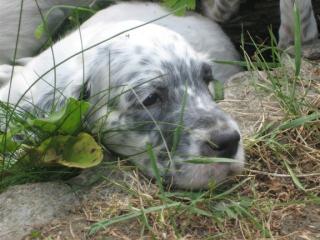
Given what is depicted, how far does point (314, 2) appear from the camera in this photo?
5586 mm

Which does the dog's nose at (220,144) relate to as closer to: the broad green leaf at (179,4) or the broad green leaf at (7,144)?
the broad green leaf at (7,144)

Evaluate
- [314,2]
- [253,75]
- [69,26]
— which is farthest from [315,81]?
[69,26]

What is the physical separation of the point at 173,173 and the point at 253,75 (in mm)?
1150

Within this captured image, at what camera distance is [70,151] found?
12.3 ft

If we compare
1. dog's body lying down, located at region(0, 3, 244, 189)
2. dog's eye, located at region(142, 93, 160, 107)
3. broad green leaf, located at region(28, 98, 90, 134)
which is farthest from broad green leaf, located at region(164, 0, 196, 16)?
broad green leaf, located at region(28, 98, 90, 134)

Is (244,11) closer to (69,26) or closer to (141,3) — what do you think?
(141,3)

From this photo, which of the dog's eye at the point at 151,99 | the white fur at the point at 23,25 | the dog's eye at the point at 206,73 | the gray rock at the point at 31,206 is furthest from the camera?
the white fur at the point at 23,25

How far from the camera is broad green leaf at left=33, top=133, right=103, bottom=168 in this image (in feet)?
12.1

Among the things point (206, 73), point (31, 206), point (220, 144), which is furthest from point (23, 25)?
point (220, 144)

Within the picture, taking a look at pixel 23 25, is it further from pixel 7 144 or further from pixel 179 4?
pixel 7 144

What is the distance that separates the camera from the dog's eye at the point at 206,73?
410 cm

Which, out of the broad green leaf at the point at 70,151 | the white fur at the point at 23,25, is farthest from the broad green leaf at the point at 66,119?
the white fur at the point at 23,25

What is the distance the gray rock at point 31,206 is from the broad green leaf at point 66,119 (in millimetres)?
264

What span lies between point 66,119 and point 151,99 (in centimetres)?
42
